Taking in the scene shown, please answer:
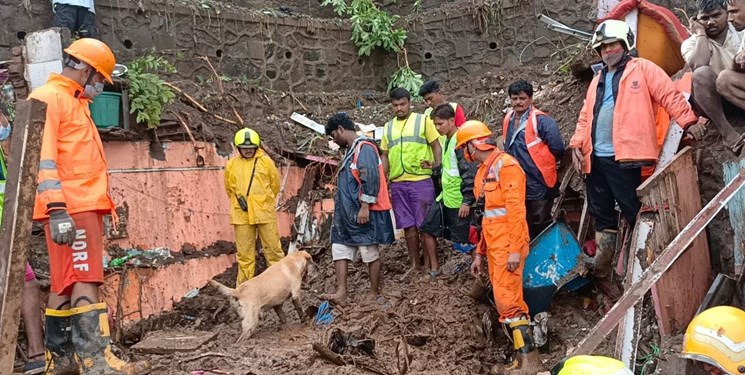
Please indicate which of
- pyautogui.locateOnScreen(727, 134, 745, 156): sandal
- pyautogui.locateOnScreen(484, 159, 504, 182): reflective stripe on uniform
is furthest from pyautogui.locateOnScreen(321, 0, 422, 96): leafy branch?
pyautogui.locateOnScreen(727, 134, 745, 156): sandal

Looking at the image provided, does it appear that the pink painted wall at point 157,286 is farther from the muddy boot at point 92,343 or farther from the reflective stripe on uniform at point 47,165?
the reflective stripe on uniform at point 47,165

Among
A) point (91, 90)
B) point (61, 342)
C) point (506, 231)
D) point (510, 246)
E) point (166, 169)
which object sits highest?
point (91, 90)

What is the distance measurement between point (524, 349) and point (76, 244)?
3.37m

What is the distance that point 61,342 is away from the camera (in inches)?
171

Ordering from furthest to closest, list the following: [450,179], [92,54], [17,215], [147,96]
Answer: [147,96] → [450,179] → [92,54] → [17,215]

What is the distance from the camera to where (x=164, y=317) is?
720cm

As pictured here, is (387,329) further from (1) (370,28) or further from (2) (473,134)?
(1) (370,28)

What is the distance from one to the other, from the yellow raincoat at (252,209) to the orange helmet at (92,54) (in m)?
3.12

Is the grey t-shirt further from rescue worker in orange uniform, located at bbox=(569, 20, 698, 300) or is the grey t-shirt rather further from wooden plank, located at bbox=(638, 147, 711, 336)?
wooden plank, located at bbox=(638, 147, 711, 336)

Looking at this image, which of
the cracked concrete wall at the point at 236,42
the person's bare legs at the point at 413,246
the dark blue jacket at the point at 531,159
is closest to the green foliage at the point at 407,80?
the cracked concrete wall at the point at 236,42

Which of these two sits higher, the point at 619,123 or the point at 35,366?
the point at 619,123

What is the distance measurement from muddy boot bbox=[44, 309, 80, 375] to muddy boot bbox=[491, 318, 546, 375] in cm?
320

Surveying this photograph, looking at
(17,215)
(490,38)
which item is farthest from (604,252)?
(490,38)

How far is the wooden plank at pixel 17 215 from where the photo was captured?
292cm
